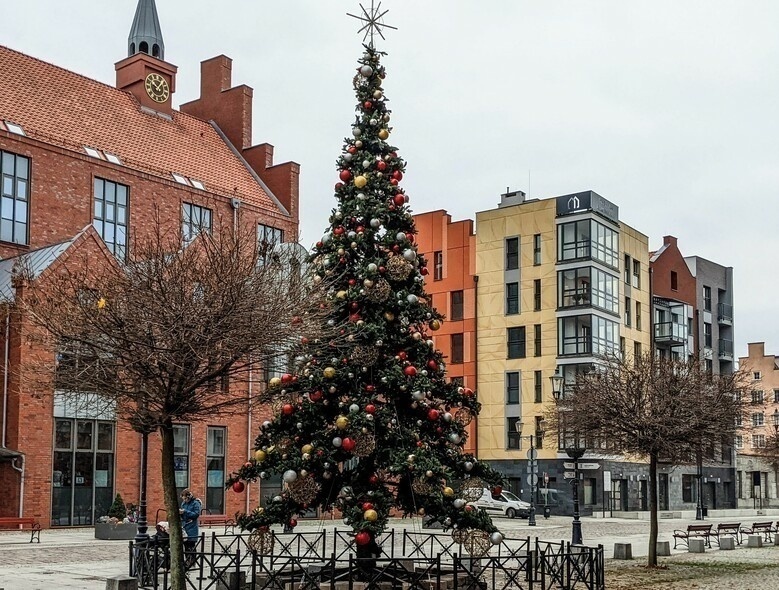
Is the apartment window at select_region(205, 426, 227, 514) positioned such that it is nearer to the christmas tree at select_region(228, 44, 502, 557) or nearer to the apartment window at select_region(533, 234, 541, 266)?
the christmas tree at select_region(228, 44, 502, 557)

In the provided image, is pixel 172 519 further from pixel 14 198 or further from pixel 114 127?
pixel 114 127

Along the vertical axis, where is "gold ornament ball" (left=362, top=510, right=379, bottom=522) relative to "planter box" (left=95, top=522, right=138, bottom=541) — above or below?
above

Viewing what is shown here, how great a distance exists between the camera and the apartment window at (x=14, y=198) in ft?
114

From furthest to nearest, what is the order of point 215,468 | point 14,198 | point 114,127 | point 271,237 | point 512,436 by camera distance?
point 512,436 → point 114,127 → point 215,468 → point 271,237 → point 14,198

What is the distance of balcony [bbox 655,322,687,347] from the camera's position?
64.1 m

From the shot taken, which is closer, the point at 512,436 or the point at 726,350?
the point at 512,436

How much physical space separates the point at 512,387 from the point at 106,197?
2885 centimetres

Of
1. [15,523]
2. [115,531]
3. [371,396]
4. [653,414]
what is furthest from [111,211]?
[371,396]

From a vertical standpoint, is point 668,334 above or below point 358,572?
above

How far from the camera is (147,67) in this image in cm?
4472

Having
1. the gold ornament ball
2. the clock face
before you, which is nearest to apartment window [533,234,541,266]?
the clock face

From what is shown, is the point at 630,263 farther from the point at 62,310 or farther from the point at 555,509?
the point at 62,310

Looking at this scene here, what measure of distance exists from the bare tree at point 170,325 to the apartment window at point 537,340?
4511 cm

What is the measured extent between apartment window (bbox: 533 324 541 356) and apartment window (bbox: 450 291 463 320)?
5.08m
